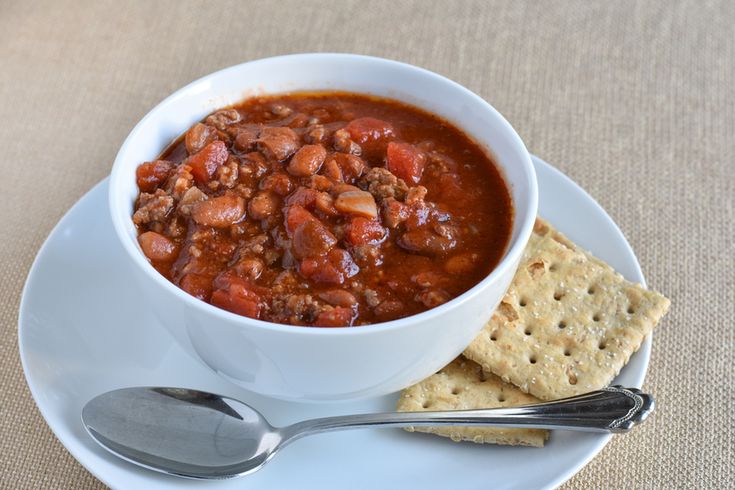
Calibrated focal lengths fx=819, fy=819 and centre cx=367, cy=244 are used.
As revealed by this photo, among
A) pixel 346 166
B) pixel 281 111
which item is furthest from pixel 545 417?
pixel 281 111

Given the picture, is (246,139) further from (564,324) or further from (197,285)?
(564,324)

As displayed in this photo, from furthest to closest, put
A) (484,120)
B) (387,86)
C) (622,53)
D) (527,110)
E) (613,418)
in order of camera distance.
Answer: (622,53)
(527,110)
(387,86)
(484,120)
(613,418)

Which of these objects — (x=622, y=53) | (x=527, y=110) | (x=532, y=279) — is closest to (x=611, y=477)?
(x=532, y=279)

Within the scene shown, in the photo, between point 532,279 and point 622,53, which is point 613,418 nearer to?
point 532,279

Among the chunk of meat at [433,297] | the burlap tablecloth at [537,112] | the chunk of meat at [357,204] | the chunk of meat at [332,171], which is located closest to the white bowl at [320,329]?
the chunk of meat at [433,297]

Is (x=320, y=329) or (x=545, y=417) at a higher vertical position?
(x=320, y=329)

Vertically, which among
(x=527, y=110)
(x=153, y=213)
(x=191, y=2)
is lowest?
(x=527, y=110)
